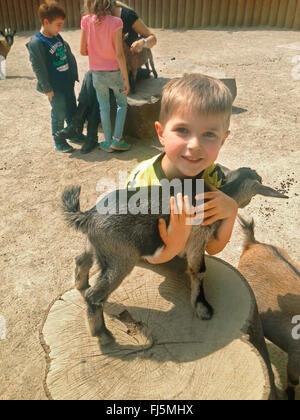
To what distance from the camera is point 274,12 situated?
410 inches

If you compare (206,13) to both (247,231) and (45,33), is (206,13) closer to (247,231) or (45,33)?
(45,33)

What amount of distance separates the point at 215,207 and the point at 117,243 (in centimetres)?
55

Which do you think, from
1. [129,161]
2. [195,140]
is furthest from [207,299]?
[129,161]

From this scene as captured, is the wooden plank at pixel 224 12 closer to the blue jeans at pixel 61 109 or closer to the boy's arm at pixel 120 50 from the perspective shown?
the blue jeans at pixel 61 109

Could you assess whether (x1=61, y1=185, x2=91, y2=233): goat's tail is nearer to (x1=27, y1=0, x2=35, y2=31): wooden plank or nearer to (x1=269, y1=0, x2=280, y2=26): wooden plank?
(x1=269, y1=0, x2=280, y2=26): wooden plank

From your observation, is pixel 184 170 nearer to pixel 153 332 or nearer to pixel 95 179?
pixel 153 332

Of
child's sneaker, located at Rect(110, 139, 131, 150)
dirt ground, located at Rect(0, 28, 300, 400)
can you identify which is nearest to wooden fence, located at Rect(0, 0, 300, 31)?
dirt ground, located at Rect(0, 28, 300, 400)

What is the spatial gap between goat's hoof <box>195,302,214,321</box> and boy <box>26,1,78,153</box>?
381 centimetres

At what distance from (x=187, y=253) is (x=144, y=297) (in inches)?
16.6

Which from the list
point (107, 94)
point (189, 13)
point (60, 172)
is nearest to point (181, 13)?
point (189, 13)

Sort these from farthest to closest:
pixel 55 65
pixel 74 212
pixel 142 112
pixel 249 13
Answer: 1. pixel 249 13
2. pixel 142 112
3. pixel 55 65
4. pixel 74 212

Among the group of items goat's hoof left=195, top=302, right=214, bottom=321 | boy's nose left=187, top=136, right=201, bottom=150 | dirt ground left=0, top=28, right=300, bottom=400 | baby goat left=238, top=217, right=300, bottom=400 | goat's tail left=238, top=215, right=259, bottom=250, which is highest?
boy's nose left=187, top=136, right=201, bottom=150

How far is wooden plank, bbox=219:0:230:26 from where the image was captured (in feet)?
34.8

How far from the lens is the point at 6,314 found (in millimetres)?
3096
